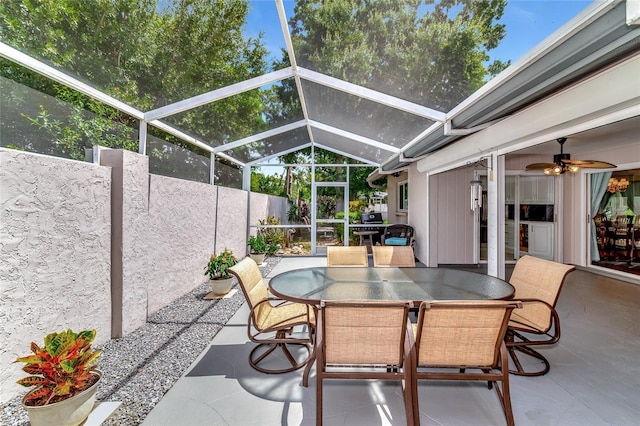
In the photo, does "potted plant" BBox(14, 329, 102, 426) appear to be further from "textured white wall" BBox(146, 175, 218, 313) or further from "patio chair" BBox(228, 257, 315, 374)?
"textured white wall" BBox(146, 175, 218, 313)

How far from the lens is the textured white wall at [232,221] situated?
21.1 feet

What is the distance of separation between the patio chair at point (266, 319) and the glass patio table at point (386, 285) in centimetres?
20

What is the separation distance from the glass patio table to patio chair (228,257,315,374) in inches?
7.9

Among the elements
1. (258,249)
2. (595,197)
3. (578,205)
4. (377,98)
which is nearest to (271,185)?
(258,249)

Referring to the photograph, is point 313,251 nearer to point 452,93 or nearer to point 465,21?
point 452,93

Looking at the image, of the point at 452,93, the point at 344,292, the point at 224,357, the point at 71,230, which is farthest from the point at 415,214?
the point at 71,230

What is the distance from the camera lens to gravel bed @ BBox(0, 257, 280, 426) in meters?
2.14

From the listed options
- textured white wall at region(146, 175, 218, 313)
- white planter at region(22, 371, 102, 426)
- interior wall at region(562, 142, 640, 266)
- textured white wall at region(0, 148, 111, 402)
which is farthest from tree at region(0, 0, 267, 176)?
interior wall at region(562, 142, 640, 266)

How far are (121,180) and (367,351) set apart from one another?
323 centimetres

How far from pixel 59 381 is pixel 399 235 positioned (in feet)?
24.7

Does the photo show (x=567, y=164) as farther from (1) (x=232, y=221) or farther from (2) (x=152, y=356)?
(1) (x=232, y=221)

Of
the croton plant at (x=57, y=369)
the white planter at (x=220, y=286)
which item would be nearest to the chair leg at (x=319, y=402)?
the croton plant at (x=57, y=369)

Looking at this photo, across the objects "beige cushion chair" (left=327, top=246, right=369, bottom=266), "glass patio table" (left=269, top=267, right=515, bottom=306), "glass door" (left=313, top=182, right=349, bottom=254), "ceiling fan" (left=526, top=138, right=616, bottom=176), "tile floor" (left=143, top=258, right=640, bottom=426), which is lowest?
"tile floor" (left=143, top=258, right=640, bottom=426)

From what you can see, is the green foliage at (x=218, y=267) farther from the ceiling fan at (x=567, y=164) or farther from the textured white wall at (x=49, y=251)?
the ceiling fan at (x=567, y=164)
